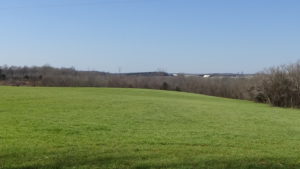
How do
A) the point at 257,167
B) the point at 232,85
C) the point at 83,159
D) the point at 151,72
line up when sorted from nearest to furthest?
the point at 257,167, the point at 83,159, the point at 232,85, the point at 151,72

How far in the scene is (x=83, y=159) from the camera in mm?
8102

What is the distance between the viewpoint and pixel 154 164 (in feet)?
24.9

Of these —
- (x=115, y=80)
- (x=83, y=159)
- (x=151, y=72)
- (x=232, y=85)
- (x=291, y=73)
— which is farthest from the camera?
(x=151, y=72)

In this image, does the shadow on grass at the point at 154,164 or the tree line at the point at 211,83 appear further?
the tree line at the point at 211,83

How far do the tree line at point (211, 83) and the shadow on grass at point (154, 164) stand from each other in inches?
2455

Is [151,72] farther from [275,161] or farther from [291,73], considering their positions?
A: [275,161]

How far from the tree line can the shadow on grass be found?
2455 inches

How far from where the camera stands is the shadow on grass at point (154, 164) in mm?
7348

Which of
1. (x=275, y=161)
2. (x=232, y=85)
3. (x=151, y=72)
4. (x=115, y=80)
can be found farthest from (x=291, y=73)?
(x=151, y=72)

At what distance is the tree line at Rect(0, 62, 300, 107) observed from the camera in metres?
67.8

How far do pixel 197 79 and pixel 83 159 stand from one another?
5225 inches

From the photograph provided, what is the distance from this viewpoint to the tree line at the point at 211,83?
Result: 222ft

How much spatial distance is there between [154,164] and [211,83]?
120706 millimetres

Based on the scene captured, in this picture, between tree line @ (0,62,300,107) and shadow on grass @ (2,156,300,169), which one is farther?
tree line @ (0,62,300,107)
